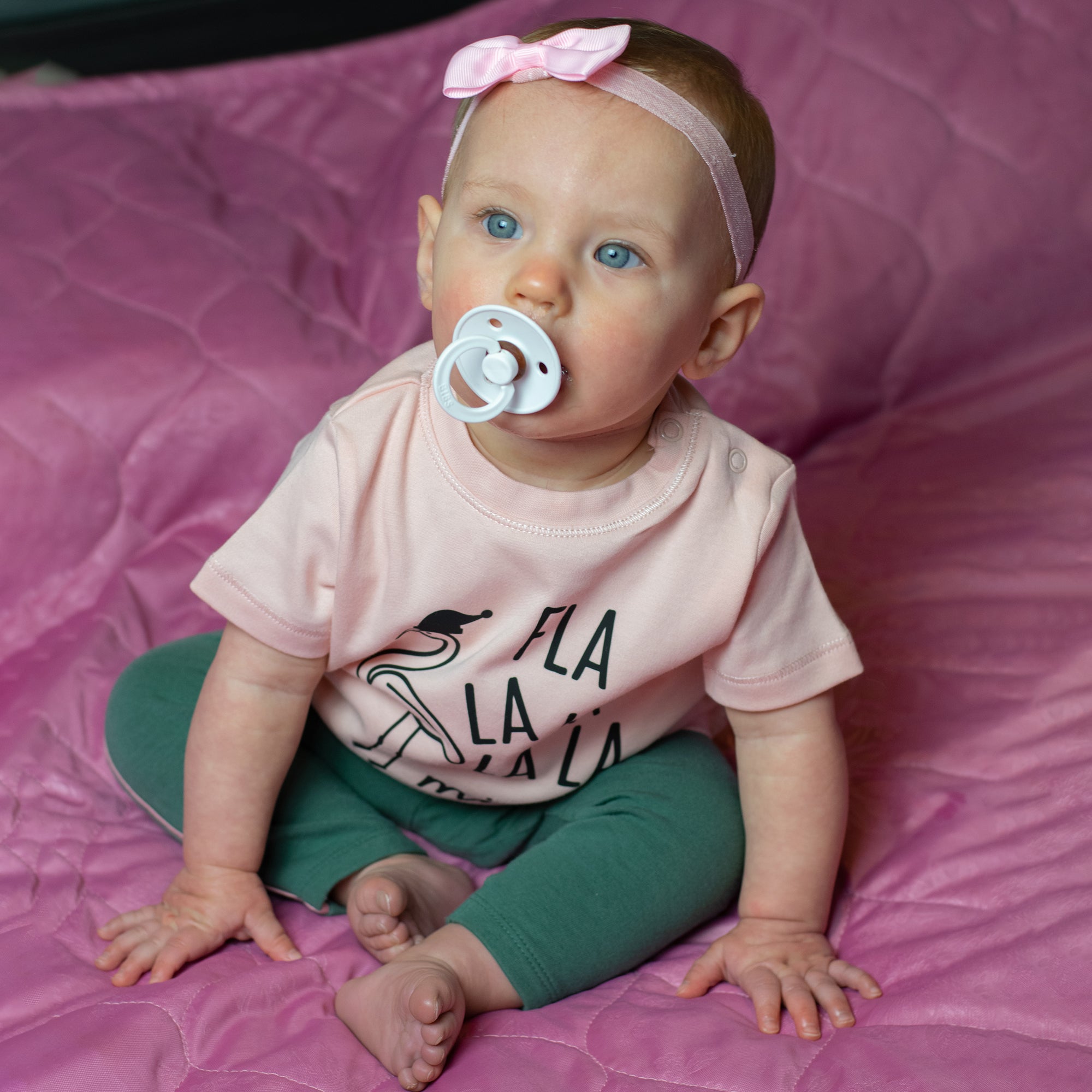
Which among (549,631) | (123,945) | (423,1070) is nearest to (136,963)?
(123,945)

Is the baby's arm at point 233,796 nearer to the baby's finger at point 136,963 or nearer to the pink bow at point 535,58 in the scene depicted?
the baby's finger at point 136,963

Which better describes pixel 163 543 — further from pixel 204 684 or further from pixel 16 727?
pixel 204 684

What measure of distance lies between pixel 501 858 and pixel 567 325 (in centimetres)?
51

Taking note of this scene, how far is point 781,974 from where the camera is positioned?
89cm

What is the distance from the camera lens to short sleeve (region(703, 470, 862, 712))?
0.92 meters

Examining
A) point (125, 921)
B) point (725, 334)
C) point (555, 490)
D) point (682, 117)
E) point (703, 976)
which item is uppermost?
point (682, 117)

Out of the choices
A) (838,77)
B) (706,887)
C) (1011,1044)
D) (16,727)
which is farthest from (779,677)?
(838,77)

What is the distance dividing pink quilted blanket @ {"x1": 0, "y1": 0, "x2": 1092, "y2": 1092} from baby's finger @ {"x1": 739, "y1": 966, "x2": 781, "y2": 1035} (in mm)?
16

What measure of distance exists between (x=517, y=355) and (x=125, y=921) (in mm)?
508

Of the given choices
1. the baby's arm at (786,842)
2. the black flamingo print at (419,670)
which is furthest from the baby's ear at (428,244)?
the baby's arm at (786,842)

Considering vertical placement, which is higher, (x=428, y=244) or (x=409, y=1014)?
(x=428, y=244)

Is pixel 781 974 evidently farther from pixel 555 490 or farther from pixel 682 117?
pixel 682 117

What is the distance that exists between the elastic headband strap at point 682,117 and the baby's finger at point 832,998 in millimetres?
504

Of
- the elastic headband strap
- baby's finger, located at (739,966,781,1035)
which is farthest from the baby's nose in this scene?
baby's finger, located at (739,966,781,1035)
